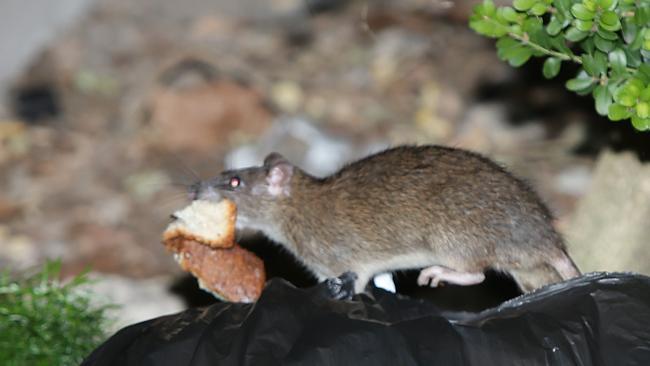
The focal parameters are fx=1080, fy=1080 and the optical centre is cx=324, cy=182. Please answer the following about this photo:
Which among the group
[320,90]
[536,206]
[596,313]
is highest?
[320,90]

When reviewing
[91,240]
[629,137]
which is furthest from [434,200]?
[91,240]

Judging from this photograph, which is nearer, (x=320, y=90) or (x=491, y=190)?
(x=491, y=190)

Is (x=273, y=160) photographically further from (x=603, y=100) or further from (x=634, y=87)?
(x=634, y=87)

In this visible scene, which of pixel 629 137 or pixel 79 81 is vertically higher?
pixel 79 81

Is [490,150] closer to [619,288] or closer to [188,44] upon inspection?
[188,44]

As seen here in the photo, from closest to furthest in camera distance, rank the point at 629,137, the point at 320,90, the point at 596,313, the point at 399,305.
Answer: the point at 596,313 < the point at 399,305 < the point at 629,137 < the point at 320,90

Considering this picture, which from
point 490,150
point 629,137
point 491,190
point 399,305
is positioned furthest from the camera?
point 490,150

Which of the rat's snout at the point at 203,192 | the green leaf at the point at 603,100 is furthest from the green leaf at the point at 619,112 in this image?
the rat's snout at the point at 203,192
